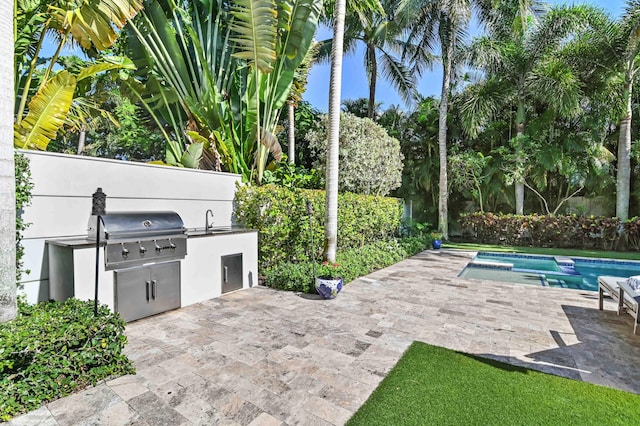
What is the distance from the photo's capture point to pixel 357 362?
364 centimetres

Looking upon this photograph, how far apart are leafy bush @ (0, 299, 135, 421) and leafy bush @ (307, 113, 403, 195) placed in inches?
352

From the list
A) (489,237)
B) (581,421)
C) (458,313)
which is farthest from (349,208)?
(489,237)

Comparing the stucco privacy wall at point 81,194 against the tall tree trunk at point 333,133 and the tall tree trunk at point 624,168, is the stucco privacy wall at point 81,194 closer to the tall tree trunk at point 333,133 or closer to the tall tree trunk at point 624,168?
the tall tree trunk at point 333,133

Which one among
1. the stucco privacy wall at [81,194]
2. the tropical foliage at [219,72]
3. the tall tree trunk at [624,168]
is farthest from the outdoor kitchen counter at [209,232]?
the tall tree trunk at [624,168]

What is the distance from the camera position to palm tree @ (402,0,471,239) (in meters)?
13.7

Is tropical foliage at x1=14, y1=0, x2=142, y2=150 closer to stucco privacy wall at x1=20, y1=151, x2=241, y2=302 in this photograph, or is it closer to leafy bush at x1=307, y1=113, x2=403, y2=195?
stucco privacy wall at x1=20, y1=151, x2=241, y2=302

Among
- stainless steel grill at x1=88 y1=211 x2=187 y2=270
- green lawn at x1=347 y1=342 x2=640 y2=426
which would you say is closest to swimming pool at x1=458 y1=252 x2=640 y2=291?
green lawn at x1=347 y1=342 x2=640 y2=426

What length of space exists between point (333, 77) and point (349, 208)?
391cm

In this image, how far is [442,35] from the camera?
48.7 feet

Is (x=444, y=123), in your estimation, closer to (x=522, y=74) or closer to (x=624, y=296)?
(x=522, y=74)

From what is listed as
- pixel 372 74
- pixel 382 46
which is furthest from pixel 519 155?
pixel 382 46

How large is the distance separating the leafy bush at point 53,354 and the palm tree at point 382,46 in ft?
45.2

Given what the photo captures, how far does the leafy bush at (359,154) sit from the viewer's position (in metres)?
11.2

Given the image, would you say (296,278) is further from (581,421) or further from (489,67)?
(489,67)
